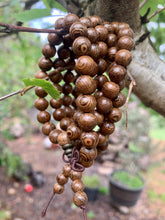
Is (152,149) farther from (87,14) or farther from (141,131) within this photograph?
(87,14)

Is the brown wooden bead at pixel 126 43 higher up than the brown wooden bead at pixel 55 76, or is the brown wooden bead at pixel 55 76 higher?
the brown wooden bead at pixel 126 43

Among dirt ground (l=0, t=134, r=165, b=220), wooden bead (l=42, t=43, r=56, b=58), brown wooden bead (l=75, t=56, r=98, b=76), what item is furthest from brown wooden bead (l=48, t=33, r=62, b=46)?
dirt ground (l=0, t=134, r=165, b=220)

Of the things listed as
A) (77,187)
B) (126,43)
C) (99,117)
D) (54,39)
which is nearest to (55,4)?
(54,39)

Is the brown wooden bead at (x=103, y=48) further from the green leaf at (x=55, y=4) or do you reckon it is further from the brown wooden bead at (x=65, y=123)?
the green leaf at (x=55, y=4)

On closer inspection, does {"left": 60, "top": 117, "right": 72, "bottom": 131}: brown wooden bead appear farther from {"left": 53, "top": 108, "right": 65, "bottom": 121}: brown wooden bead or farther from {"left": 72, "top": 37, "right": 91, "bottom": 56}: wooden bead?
{"left": 72, "top": 37, "right": 91, "bottom": 56}: wooden bead

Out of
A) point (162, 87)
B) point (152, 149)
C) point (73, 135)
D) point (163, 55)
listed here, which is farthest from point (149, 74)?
point (152, 149)

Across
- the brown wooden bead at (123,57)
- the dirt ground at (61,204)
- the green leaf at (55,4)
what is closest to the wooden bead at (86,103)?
the brown wooden bead at (123,57)
